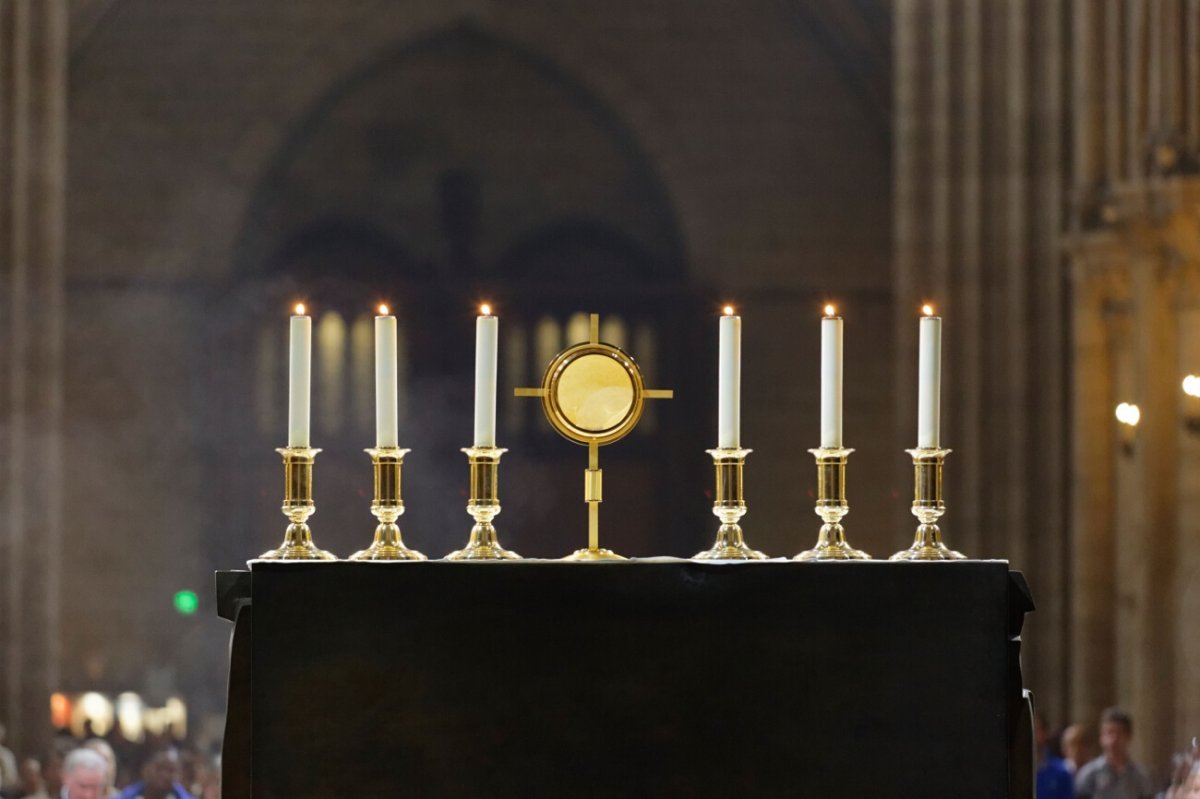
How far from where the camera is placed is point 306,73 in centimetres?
1862

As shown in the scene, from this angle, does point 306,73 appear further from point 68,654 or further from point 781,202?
point 68,654

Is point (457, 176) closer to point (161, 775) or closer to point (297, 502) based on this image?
point (161, 775)

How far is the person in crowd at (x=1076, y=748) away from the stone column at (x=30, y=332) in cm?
736

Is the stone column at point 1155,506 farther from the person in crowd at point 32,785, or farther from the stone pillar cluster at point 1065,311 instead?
the person in crowd at point 32,785

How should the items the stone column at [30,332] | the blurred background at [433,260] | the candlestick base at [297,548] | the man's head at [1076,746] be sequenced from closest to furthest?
1. the candlestick base at [297,548]
2. the man's head at [1076,746]
3. the stone column at [30,332]
4. the blurred background at [433,260]

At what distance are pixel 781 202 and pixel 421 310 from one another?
11.7 ft

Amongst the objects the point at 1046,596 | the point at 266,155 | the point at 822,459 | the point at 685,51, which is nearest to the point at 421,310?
the point at 266,155

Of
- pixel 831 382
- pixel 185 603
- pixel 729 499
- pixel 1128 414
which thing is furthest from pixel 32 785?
pixel 831 382

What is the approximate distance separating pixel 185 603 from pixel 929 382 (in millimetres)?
15103

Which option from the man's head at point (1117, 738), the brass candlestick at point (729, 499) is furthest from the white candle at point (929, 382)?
the man's head at point (1117, 738)

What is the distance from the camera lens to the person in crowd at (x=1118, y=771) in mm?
9523

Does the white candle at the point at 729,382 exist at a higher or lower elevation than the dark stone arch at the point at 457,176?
lower

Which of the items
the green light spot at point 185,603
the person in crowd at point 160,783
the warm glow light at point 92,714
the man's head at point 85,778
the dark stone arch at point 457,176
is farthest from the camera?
the dark stone arch at point 457,176

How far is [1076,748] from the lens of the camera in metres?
10.5
